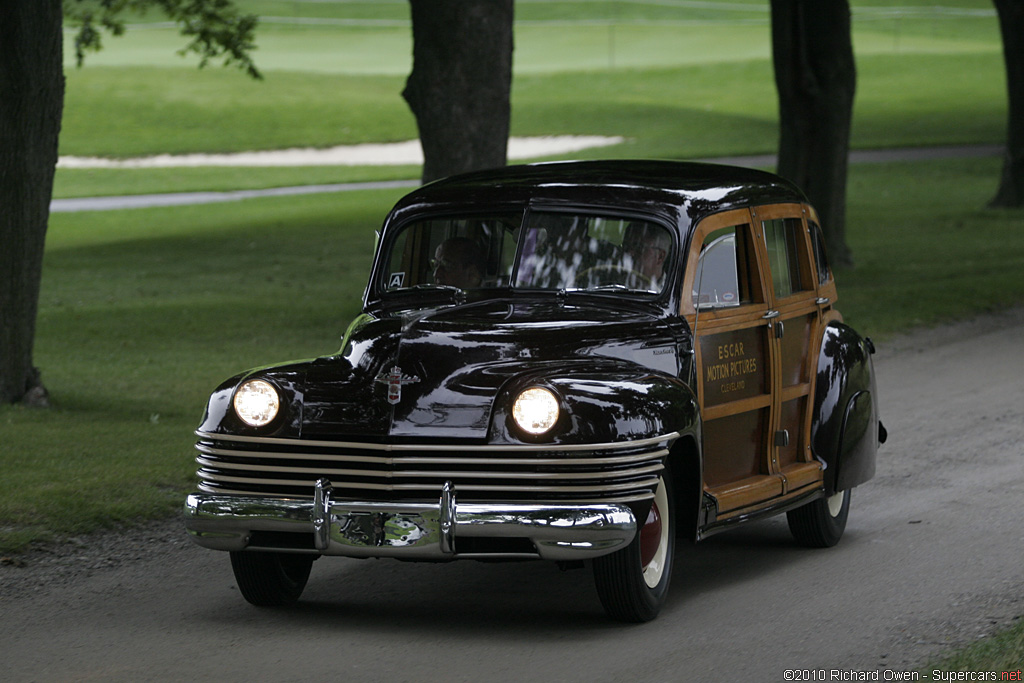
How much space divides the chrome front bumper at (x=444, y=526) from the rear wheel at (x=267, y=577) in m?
0.58

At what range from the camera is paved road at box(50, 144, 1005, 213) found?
35625 mm

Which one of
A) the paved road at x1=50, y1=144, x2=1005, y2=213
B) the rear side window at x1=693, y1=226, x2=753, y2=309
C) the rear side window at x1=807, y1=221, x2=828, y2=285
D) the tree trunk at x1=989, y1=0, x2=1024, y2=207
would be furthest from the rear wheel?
the paved road at x1=50, y1=144, x2=1005, y2=213

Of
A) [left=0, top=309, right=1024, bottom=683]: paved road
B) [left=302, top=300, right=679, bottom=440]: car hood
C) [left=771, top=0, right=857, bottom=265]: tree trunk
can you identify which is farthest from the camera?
[left=771, top=0, right=857, bottom=265]: tree trunk

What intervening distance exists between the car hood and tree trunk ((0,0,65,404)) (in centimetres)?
539

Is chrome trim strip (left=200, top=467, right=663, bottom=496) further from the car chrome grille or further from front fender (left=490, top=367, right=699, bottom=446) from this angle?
front fender (left=490, top=367, right=699, bottom=446)

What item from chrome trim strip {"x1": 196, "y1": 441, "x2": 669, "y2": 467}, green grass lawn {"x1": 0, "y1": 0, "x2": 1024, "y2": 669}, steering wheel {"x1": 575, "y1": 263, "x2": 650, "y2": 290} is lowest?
green grass lawn {"x1": 0, "y1": 0, "x2": 1024, "y2": 669}

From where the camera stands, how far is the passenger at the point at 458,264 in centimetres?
703

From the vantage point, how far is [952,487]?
8.66 meters

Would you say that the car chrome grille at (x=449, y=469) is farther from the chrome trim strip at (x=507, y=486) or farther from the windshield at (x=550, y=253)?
the windshield at (x=550, y=253)

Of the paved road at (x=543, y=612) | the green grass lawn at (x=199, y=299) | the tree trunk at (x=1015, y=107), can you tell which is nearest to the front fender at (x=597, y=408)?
the paved road at (x=543, y=612)

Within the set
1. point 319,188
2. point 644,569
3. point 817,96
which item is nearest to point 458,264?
point 644,569

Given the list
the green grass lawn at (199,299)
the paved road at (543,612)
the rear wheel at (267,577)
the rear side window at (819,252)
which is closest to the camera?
the paved road at (543,612)

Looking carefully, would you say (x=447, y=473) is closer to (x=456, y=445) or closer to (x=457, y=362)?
(x=456, y=445)

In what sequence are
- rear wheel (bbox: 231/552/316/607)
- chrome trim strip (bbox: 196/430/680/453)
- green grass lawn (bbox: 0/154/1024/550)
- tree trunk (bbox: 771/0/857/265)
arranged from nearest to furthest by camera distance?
chrome trim strip (bbox: 196/430/680/453) → rear wheel (bbox: 231/552/316/607) → green grass lawn (bbox: 0/154/1024/550) → tree trunk (bbox: 771/0/857/265)
